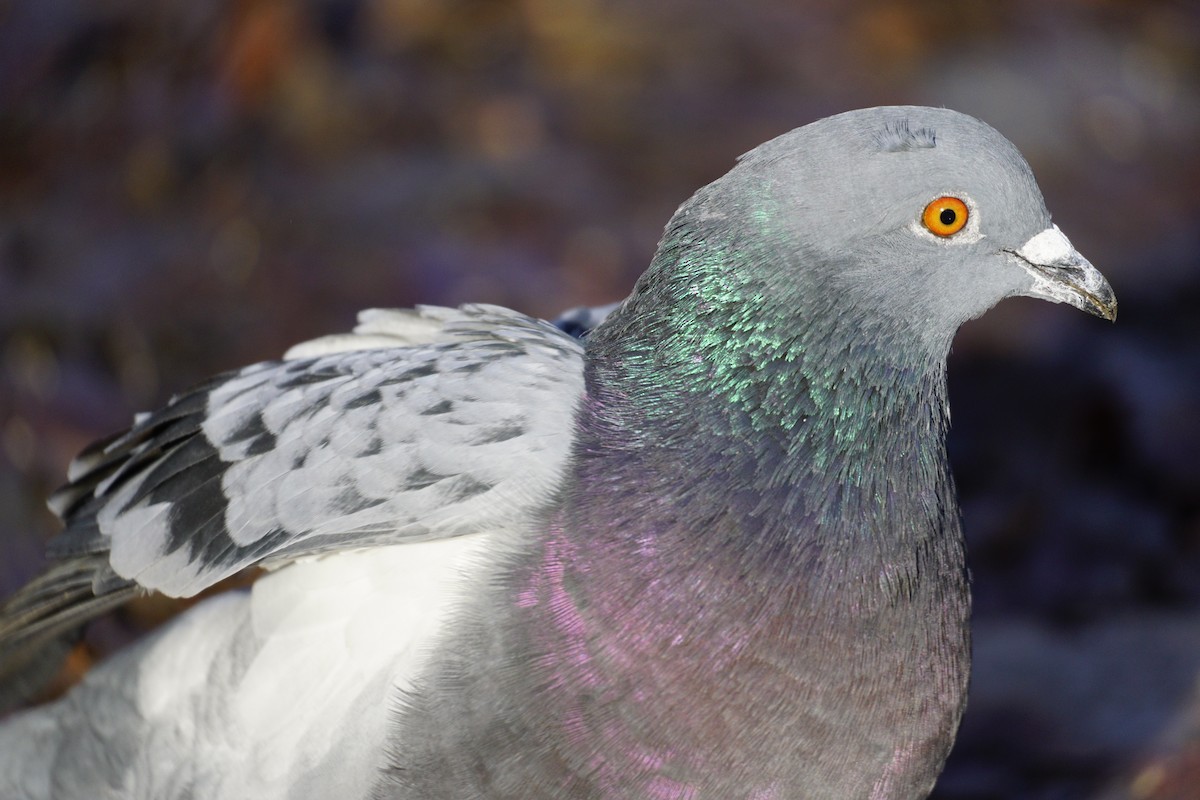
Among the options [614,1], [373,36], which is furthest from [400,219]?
[614,1]

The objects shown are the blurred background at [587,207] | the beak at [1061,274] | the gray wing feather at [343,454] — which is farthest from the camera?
the blurred background at [587,207]

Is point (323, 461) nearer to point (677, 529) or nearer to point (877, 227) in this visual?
point (677, 529)

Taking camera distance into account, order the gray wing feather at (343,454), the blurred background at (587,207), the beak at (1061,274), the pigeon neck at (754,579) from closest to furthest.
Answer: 1. the pigeon neck at (754,579)
2. the gray wing feather at (343,454)
3. the beak at (1061,274)
4. the blurred background at (587,207)

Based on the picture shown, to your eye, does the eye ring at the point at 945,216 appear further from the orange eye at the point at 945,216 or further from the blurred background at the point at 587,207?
the blurred background at the point at 587,207

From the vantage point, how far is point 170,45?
792 cm

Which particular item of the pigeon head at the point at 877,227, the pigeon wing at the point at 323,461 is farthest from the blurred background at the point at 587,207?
the pigeon head at the point at 877,227

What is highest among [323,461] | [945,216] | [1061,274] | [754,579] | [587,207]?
[587,207]

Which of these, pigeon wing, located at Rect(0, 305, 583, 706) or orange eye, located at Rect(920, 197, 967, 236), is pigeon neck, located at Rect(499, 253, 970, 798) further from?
orange eye, located at Rect(920, 197, 967, 236)

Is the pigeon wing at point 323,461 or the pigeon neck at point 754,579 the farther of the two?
the pigeon wing at point 323,461

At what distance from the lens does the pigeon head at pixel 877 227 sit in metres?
3.05

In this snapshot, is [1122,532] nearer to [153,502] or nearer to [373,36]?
[153,502]

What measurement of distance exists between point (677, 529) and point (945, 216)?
0.93m

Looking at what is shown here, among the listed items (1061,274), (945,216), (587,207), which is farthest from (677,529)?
(587,207)

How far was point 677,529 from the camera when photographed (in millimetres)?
3025
